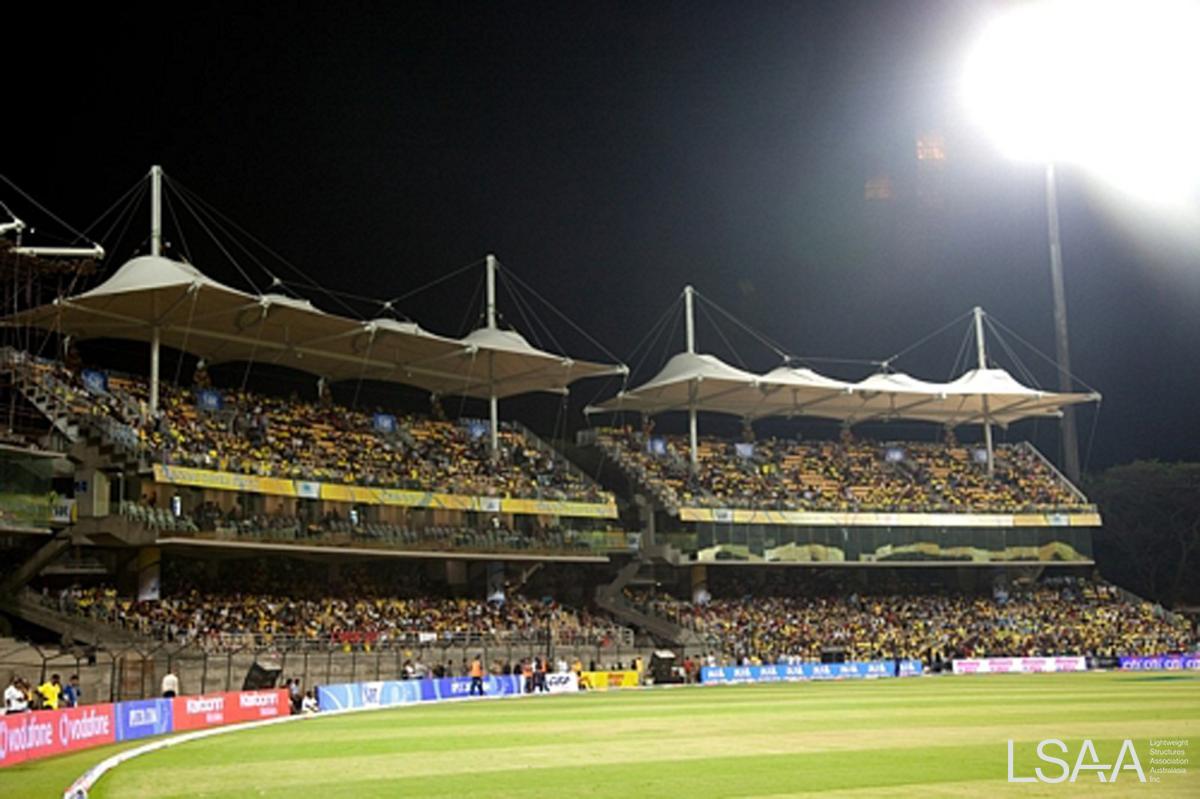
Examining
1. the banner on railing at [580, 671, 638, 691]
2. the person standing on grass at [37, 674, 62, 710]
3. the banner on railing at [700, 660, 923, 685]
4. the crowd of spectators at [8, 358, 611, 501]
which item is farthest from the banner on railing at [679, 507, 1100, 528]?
the person standing on grass at [37, 674, 62, 710]

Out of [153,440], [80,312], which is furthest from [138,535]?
[80,312]

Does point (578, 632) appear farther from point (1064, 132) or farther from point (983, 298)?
point (983, 298)

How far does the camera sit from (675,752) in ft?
Answer: 68.6

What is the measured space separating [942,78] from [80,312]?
47.9 meters

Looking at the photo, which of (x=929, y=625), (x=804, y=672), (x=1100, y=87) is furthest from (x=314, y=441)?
(x=1100, y=87)

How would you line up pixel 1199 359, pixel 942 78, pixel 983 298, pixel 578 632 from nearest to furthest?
pixel 578 632 < pixel 942 78 < pixel 983 298 < pixel 1199 359

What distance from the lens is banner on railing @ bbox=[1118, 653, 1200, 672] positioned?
6073 cm

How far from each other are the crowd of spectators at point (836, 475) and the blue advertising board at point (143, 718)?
43.0m

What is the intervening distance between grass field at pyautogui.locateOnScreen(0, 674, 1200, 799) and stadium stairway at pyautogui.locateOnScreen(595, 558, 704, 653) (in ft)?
87.0

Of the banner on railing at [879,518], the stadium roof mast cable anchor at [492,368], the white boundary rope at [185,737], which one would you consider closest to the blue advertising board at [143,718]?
the white boundary rope at [185,737]

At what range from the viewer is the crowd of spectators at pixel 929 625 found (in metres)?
62.6

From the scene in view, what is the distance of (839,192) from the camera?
8531cm
